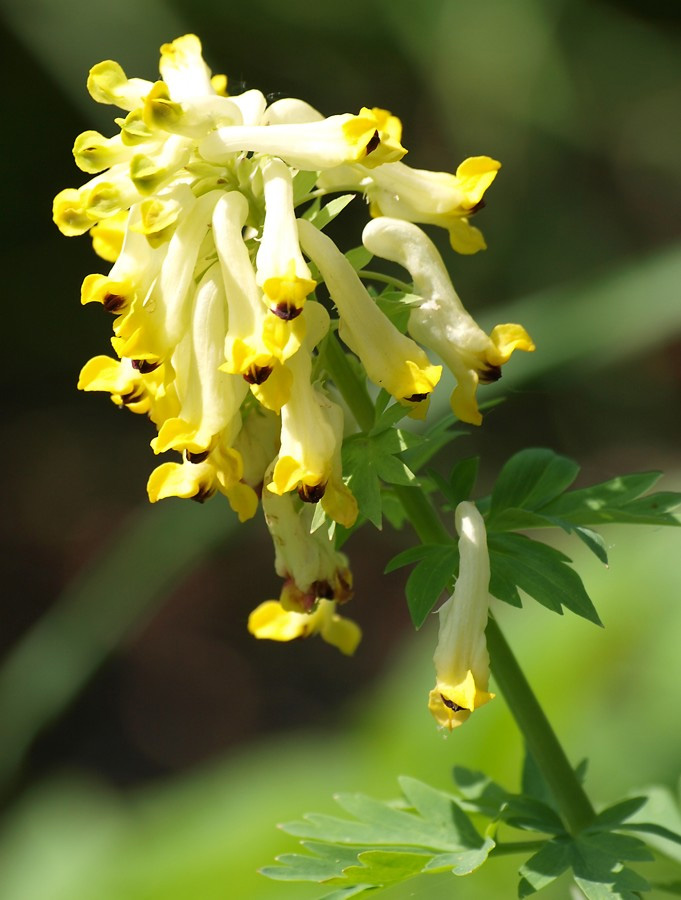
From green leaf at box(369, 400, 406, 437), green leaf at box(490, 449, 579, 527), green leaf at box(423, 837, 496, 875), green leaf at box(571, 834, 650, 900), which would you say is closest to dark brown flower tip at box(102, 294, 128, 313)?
green leaf at box(369, 400, 406, 437)

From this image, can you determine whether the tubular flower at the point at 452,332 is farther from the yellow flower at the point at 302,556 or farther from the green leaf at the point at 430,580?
the yellow flower at the point at 302,556

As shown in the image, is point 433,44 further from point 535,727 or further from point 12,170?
point 535,727

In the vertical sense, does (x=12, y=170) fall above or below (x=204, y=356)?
above

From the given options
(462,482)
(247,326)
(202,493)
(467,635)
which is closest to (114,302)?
(247,326)

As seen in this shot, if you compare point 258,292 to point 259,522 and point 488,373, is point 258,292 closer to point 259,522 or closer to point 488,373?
point 488,373

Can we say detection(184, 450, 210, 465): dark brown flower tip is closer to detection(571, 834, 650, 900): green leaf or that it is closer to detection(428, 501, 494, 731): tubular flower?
detection(428, 501, 494, 731): tubular flower

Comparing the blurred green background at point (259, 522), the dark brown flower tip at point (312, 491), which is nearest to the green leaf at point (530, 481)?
the dark brown flower tip at point (312, 491)

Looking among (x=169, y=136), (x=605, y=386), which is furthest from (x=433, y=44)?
(x=169, y=136)
